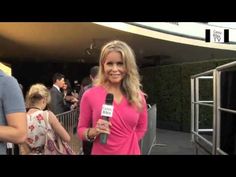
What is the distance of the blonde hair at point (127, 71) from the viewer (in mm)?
2414

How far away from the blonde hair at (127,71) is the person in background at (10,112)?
65 centimetres

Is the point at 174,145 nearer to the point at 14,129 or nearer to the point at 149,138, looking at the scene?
the point at 149,138

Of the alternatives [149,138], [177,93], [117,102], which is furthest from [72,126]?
[177,93]

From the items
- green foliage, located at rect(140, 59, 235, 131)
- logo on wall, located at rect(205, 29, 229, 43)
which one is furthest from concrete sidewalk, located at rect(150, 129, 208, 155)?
logo on wall, located at rect(205, 29, 229, 43)

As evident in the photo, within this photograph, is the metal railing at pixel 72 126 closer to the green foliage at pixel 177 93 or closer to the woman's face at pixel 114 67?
the woman's face at pixel 114 67

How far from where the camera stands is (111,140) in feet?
8.00

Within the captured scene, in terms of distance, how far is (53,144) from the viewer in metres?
3.27

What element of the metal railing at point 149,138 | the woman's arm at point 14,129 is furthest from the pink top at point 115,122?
the metal railing at point 149,138

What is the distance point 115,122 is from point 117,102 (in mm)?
131

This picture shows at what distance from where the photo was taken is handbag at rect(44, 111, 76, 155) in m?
3.24

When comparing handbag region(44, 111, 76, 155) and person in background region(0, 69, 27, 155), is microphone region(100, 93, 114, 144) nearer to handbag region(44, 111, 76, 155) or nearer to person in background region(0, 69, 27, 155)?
person in background region(0, 69, 27, 155)
